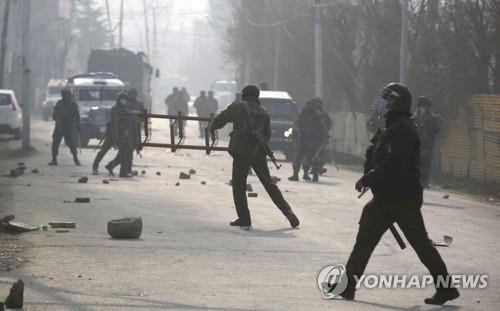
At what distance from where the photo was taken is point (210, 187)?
23203 mm

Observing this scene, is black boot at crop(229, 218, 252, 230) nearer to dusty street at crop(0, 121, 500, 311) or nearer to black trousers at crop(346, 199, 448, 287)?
Answer: dusty street at crop(0, 121, 500, 311)

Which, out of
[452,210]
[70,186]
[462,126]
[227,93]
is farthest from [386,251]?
[227,93]

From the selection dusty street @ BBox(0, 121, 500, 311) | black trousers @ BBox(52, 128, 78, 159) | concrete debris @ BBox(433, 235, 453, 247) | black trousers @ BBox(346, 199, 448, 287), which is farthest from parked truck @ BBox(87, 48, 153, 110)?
black trousers @ BBox(346, 199, 448, 287)

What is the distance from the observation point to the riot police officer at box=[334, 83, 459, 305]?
9578 mm

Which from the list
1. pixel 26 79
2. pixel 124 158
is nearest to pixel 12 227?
pixel 124 158

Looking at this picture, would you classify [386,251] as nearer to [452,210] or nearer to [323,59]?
Answer: [452,210]

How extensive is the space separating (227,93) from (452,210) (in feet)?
257

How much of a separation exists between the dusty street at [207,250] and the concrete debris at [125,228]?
19 centimetres

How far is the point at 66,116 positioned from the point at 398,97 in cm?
2031

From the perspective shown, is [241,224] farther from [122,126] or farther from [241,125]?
[122,126]

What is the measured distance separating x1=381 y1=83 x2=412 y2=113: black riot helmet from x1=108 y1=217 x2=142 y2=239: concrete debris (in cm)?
485

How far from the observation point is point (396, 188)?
965 centimetres

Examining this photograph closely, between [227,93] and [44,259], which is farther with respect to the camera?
[227,93]

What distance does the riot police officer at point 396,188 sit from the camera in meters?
9.58
